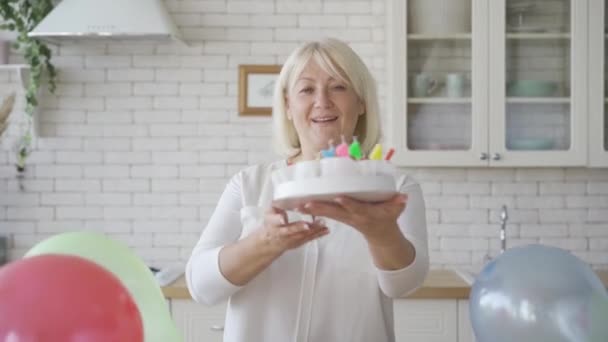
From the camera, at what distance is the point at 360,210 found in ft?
3.57

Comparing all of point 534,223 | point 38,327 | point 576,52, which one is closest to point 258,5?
point 576,52

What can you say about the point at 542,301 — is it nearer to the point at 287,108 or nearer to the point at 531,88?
the point at 287,108

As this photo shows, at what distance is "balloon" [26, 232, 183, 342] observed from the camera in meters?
1.22

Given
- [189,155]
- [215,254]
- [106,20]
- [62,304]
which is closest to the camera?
[62,304]

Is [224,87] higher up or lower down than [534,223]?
higher up

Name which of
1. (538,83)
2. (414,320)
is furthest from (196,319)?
(538,83)

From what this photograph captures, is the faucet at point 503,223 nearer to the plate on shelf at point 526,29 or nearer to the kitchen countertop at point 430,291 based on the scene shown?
the kitchen countertop at point 430,291

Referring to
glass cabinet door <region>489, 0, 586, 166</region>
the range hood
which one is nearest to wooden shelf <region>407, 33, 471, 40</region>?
glass cabinet door <region>489, 0, 586, 166</region>

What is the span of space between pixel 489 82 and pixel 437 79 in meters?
0.21

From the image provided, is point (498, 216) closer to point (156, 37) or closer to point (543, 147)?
point (543, 147)

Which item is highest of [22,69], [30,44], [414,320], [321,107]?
[30,44]

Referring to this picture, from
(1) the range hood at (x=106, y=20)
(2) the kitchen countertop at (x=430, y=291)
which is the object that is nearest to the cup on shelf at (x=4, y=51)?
(1) the range hood at (x=106, y=20)

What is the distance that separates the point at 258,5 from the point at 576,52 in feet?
4.41

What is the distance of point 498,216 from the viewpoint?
9.78ft
